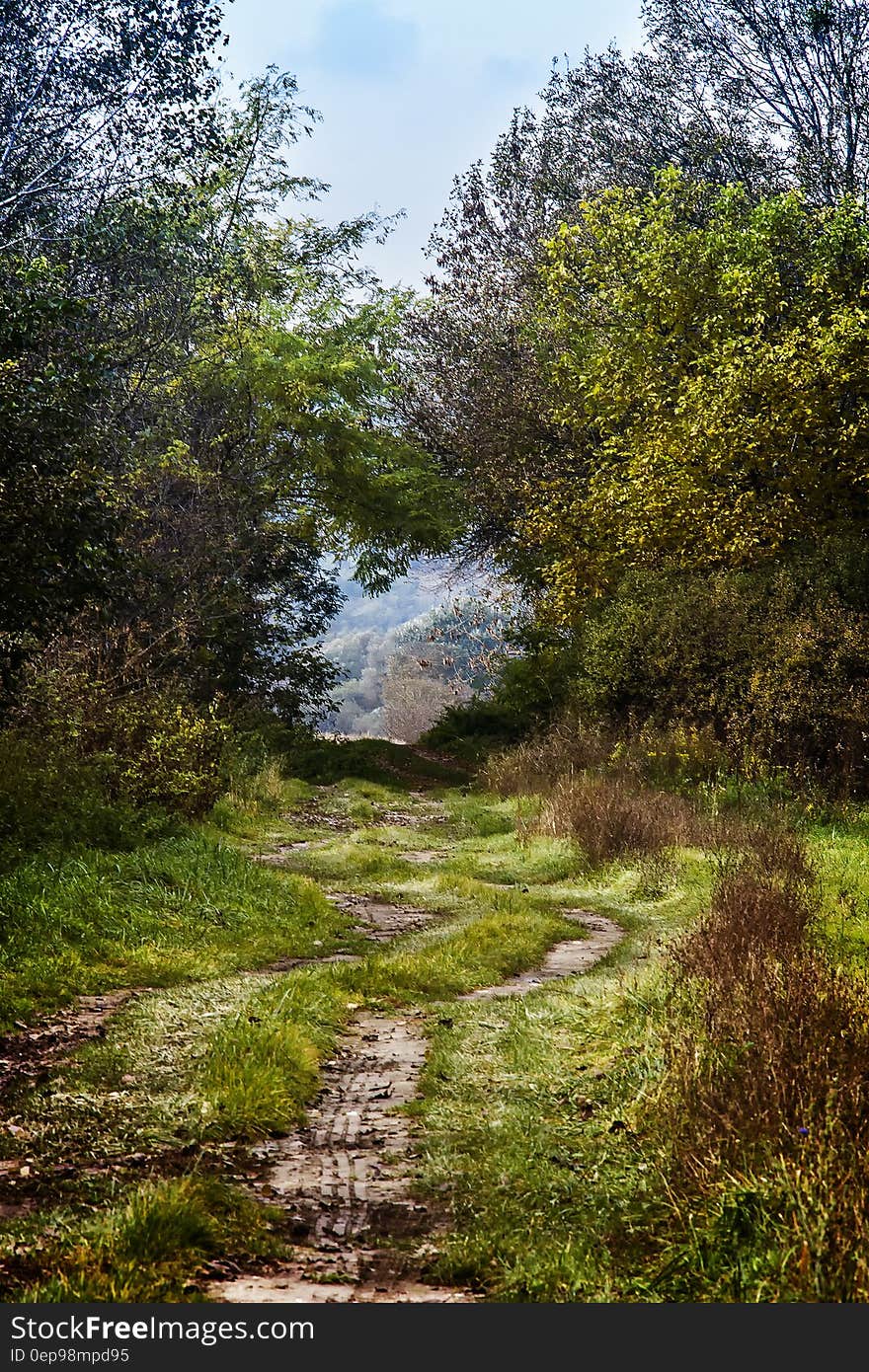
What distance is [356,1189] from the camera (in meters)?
4.46

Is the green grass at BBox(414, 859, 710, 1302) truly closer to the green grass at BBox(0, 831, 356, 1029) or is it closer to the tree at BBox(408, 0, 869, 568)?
the green grass at BBox(0, 831, 356, 1029)

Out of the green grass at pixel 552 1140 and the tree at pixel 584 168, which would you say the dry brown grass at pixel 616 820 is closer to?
the green grass at pixel 552 1140

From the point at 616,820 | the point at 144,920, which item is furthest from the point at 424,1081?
the point at 616,820

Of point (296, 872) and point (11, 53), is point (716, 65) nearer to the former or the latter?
point (11, 53)

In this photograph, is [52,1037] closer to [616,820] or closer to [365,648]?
[616,820]

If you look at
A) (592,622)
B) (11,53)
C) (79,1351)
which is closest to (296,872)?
(79,1351)

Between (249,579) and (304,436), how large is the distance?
3.94 m

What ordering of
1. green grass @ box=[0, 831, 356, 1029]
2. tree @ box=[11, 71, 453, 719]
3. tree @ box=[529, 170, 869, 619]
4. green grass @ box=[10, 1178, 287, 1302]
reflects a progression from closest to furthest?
green grass @ box=[10, 1178, 287, 1302] < green grass @ box=[0, 831, 356, 1029] < tree @ box=[11, 71, 453, 719] < tree @ box=[529, 170, 869, 619]

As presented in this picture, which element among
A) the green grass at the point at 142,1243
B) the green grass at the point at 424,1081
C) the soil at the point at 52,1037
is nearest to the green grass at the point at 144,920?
the green grass at the point at 424,1081

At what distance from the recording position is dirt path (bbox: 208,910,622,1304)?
362cm

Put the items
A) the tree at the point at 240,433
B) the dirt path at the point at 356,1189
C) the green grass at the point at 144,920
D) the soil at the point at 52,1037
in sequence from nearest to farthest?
1. the dirt path at the point at 356,1189
2. the soil at the point at 52,1037
3. the green grass at the point at 144,920
4. the tree at the point at 240,433

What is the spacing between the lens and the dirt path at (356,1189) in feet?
11.9

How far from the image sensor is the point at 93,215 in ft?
50.8

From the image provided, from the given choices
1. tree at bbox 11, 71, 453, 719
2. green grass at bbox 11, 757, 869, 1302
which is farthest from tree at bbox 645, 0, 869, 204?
green grass at bbox 11, 757, 869, 1302
